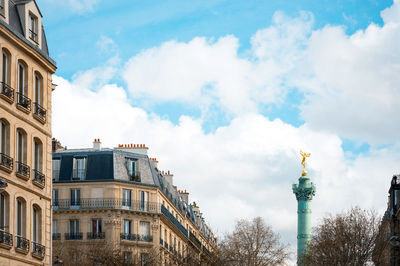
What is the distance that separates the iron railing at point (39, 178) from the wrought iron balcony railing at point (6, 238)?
282cm

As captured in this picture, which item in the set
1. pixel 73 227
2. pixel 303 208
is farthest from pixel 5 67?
pixel 303 208

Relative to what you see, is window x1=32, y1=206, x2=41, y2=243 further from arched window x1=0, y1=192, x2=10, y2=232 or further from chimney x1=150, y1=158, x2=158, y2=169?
chimney x1=150, y1=158, x2=158, y2=169

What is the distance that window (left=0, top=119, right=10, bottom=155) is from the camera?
2925cm

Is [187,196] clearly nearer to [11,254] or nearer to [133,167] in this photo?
[133,167]

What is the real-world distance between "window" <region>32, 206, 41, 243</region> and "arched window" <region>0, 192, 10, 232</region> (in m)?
2.49

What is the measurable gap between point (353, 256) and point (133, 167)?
17.7 m

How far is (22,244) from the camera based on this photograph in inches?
1183

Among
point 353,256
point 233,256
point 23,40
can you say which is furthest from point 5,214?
point 233,256

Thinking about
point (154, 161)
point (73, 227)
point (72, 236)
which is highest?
point (154, 161)

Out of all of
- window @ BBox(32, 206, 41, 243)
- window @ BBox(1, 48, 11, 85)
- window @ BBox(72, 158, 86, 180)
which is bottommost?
window @ BBox(32, 206, 41, 243)

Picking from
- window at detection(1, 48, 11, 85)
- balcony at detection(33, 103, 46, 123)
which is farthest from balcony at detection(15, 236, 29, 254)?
window at detection(1, 48, 11, 85)

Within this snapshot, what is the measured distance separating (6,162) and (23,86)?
10.2 feet

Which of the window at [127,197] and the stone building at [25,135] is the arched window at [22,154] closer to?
the stone building at [25,135]

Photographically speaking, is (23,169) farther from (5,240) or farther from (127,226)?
(127,226)
